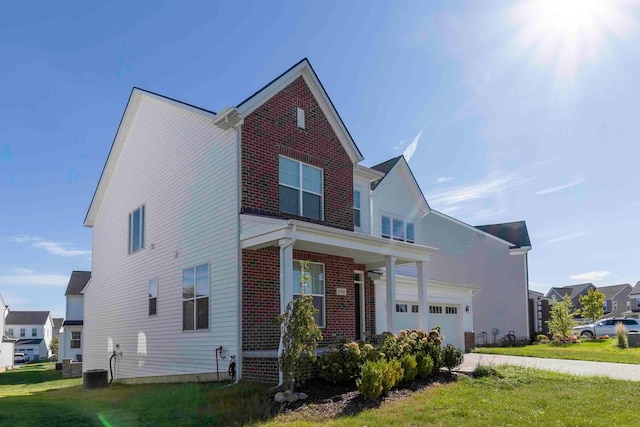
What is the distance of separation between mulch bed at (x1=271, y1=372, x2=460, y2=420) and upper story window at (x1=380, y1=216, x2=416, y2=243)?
992 centimetres

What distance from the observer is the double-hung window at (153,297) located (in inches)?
658

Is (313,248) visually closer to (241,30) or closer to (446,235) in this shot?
(241,30)

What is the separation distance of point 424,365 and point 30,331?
8015cm

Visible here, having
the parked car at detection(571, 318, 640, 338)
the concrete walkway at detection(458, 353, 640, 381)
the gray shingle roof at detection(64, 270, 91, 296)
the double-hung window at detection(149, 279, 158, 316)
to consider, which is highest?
the gray shingle roof at detection(64, 270, 91, 296)

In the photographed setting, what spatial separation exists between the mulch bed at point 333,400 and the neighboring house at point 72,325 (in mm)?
35020

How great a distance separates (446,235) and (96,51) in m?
23.5

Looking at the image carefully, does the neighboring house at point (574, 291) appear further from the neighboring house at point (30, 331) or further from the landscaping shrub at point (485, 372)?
the neighboring house at point (30, 331)

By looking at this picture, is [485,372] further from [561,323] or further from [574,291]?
[574,291]

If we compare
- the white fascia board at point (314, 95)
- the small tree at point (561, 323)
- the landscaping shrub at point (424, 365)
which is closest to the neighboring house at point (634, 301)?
the small tree at point (561, 323)

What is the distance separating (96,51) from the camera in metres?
15.5

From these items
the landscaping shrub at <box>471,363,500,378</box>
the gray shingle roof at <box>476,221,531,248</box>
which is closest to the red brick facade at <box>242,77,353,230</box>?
the landscaping shrub at <box>471,363,500,378</box>

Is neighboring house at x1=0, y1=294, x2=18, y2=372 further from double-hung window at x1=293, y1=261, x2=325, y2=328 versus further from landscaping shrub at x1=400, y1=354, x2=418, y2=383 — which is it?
landscaping shrub at x1=400, y1=354, x2=418, y2=383

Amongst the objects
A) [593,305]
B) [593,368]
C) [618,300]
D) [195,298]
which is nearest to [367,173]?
[195,298]

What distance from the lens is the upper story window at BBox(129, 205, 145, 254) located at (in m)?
18.4
